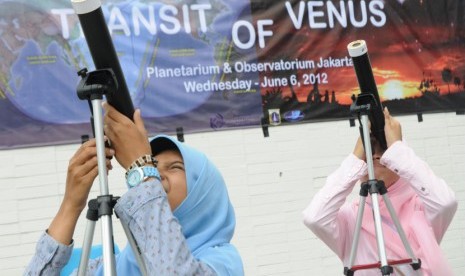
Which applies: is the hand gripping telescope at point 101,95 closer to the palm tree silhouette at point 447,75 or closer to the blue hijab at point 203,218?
the blue hijab at point 203,218

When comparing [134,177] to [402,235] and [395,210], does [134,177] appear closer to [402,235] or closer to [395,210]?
[402,235]

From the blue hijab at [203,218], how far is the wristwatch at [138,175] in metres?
0.22

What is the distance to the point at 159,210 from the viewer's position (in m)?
1.26

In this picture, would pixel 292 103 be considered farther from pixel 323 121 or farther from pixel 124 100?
pixel 124 100

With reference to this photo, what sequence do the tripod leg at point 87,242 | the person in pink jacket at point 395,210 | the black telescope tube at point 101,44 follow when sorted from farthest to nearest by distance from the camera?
the person in pink jacket at point 395,210 < the tripod leg at point 87,242 < the black telescope tube at point 101,44

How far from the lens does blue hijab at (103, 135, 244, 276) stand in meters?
1.47

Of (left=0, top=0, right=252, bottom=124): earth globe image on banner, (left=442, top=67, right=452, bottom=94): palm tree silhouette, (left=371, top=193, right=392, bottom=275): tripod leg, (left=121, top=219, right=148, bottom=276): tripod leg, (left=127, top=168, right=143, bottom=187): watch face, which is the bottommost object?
(left=371, top=193, right=392, bottom=275): tripod leg

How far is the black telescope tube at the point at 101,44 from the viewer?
49.1 inches

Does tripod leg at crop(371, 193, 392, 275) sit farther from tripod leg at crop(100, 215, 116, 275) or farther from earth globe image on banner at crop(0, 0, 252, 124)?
earth globe image on banner at crop(0, 0, 252, 124)

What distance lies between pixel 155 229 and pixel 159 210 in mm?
42

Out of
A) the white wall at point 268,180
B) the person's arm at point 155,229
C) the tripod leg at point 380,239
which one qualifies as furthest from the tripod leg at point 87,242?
the white wall at point 268,180

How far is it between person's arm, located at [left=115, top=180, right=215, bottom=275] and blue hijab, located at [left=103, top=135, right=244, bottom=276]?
0.17m

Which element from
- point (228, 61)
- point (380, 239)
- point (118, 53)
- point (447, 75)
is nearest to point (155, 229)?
point (380, 239)

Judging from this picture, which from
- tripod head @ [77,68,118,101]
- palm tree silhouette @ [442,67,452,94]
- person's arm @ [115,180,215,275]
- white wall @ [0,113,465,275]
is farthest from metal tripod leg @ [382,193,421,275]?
palm tree silhouette @ [442,67,452,94]
